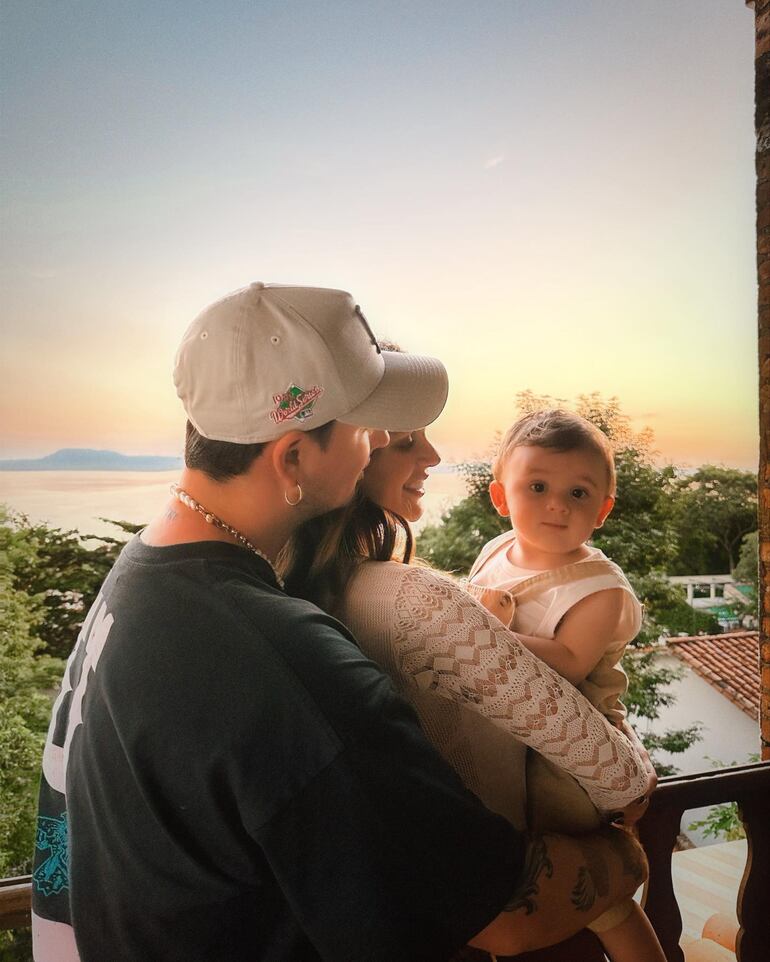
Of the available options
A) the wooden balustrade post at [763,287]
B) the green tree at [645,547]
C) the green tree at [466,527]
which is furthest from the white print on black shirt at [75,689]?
the green tree at [645,547]

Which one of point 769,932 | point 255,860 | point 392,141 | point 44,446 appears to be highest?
point 392,141

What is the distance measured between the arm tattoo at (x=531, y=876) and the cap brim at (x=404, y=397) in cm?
55

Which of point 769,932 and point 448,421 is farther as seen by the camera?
point 448,421

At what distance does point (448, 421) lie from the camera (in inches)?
241

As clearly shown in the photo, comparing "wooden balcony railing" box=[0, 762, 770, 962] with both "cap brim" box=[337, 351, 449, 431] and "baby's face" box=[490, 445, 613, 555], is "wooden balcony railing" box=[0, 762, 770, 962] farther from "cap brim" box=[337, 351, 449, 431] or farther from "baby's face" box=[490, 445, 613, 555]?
"cap brim" box=[337, 351, 449, 431]

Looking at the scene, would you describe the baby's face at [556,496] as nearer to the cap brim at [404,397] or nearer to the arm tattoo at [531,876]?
the cap brim at [404,397]

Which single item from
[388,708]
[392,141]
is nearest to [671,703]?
[392,141]

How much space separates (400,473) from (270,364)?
36cm

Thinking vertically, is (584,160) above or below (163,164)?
above

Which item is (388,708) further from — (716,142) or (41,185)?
(716,142)

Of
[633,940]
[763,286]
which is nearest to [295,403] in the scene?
[633,940]

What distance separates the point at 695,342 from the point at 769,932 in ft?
22.5

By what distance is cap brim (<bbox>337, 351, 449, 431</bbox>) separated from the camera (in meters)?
1.02

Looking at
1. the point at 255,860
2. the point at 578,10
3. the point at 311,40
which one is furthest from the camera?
the point at 578,10
